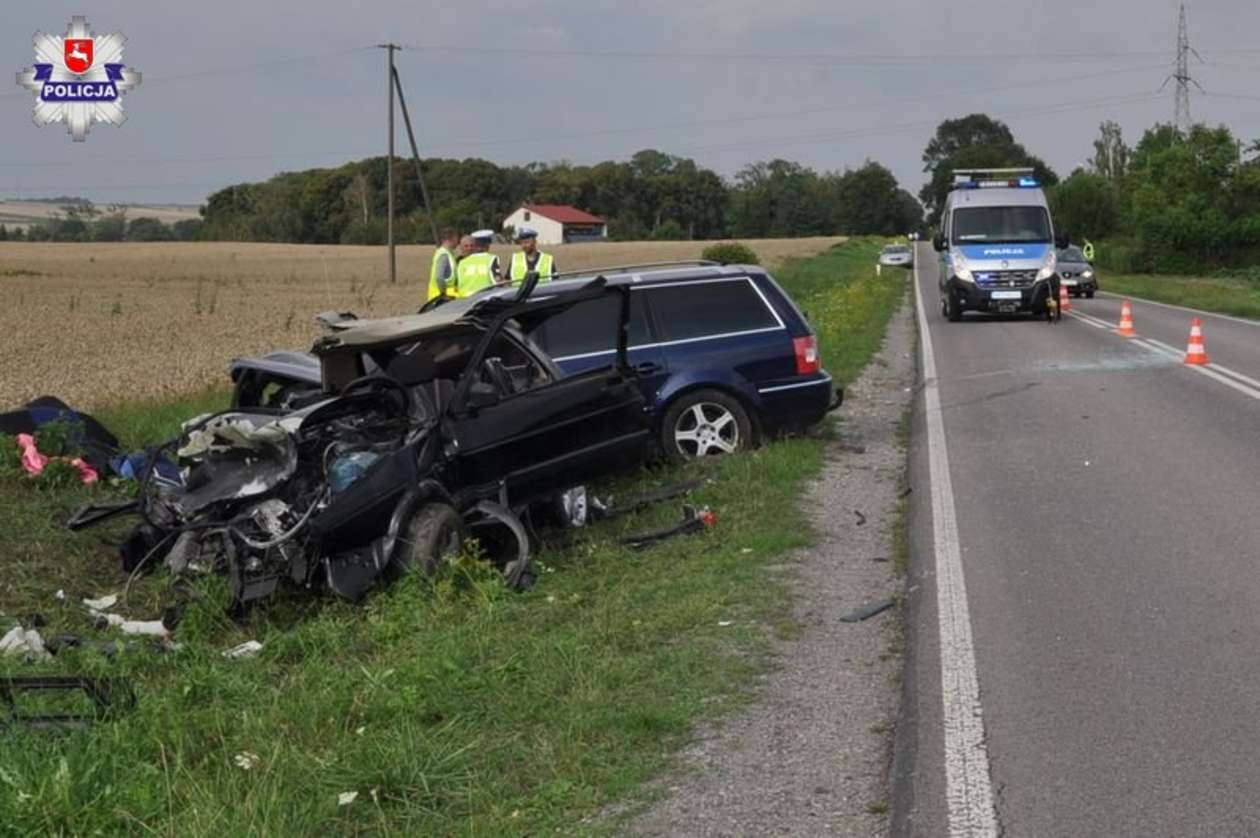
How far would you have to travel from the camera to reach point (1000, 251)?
28328 mm

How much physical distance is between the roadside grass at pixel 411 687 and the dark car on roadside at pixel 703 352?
5.97 feet

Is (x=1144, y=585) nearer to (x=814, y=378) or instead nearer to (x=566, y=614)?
(x=566, y=614)

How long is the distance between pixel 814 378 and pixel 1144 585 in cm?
482

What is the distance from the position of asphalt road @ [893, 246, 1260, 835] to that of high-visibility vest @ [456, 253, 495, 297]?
4.33m

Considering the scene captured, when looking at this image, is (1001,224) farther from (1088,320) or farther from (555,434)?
(555,434)

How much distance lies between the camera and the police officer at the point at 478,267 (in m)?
14.3

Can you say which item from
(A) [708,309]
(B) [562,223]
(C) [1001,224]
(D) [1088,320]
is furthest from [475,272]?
(B) [562,223]

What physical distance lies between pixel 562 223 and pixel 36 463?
110 m

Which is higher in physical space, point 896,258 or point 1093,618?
point 896,258

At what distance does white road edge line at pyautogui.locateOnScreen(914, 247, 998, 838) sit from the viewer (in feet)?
15.8

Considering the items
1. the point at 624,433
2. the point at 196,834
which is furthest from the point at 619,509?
the point at 196,834

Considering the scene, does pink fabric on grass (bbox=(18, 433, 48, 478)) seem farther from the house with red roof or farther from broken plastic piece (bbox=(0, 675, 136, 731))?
the house with red roof

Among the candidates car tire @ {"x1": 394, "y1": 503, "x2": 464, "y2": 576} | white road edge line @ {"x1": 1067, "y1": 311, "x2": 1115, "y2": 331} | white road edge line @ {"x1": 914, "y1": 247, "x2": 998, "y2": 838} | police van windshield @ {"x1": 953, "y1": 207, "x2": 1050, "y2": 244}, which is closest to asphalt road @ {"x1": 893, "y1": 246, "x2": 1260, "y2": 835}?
white road edge line @ {"x1": 914, "y1": 247, "x2": 998, "y2": 838}

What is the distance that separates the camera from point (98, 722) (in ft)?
18.6
